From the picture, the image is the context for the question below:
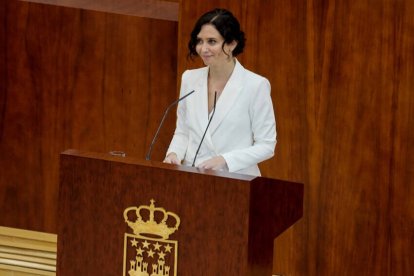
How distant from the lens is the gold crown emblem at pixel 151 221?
1047 millimetres

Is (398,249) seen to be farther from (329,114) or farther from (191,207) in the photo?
(191,207)

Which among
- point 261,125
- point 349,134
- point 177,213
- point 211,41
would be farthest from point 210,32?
point 349,134

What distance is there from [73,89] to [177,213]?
574 mm

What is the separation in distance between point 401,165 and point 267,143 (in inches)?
11.5

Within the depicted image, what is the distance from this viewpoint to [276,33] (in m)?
1.47

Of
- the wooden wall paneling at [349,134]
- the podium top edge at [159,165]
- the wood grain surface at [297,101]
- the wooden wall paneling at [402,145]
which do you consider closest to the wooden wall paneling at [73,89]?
the wood grain surface at [297,101]

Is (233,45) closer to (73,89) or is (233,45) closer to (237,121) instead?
(237,121)

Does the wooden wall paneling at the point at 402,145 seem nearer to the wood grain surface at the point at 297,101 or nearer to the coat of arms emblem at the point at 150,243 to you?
the wood grain surface at the point at 297,101

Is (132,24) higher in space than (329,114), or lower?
higher

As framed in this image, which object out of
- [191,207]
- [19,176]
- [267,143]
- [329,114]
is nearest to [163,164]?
[191,207]

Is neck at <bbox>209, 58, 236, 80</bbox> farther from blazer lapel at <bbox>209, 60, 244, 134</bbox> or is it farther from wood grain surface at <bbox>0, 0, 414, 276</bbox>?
wood grain surface at <bbox>0, 0, 414, 276</bbox>

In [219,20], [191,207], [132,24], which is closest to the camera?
[191,207]

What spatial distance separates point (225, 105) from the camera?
1.21m

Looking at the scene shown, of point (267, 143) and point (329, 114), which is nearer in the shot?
point (267, 143)
